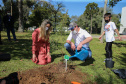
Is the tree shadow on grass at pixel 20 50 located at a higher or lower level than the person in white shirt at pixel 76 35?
lower

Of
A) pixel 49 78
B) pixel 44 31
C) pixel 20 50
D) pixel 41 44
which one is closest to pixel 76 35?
pixel 44 31

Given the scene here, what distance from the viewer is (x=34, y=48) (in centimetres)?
341

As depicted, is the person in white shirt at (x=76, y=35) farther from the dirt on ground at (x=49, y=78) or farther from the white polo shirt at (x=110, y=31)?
the white polo shirt at (x=110, y=31)

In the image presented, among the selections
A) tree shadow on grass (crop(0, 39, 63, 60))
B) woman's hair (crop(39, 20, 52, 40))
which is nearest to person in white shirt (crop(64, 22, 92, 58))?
tree shadow on grass (crop(0, 39, 63, 60))

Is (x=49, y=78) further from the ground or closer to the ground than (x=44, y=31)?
closer to the ground

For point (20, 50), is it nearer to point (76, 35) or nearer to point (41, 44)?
point (41, 44)

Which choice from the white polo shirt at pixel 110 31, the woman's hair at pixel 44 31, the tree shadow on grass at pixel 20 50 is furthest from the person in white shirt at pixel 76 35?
the white polo shirt at pixel 110 31

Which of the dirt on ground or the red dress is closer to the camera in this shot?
the dirt on ground

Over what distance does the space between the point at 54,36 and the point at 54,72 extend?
109 cm

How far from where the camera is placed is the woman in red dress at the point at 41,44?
3.36 m

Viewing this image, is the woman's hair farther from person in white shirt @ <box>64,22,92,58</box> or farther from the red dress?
person in white shirt @ <box>64,22,92,58</box>

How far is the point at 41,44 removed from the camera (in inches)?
144

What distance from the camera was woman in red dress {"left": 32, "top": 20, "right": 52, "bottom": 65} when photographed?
3.36 m

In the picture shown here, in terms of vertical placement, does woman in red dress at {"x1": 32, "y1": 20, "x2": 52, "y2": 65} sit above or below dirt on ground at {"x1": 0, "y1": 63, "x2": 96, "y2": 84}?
above
